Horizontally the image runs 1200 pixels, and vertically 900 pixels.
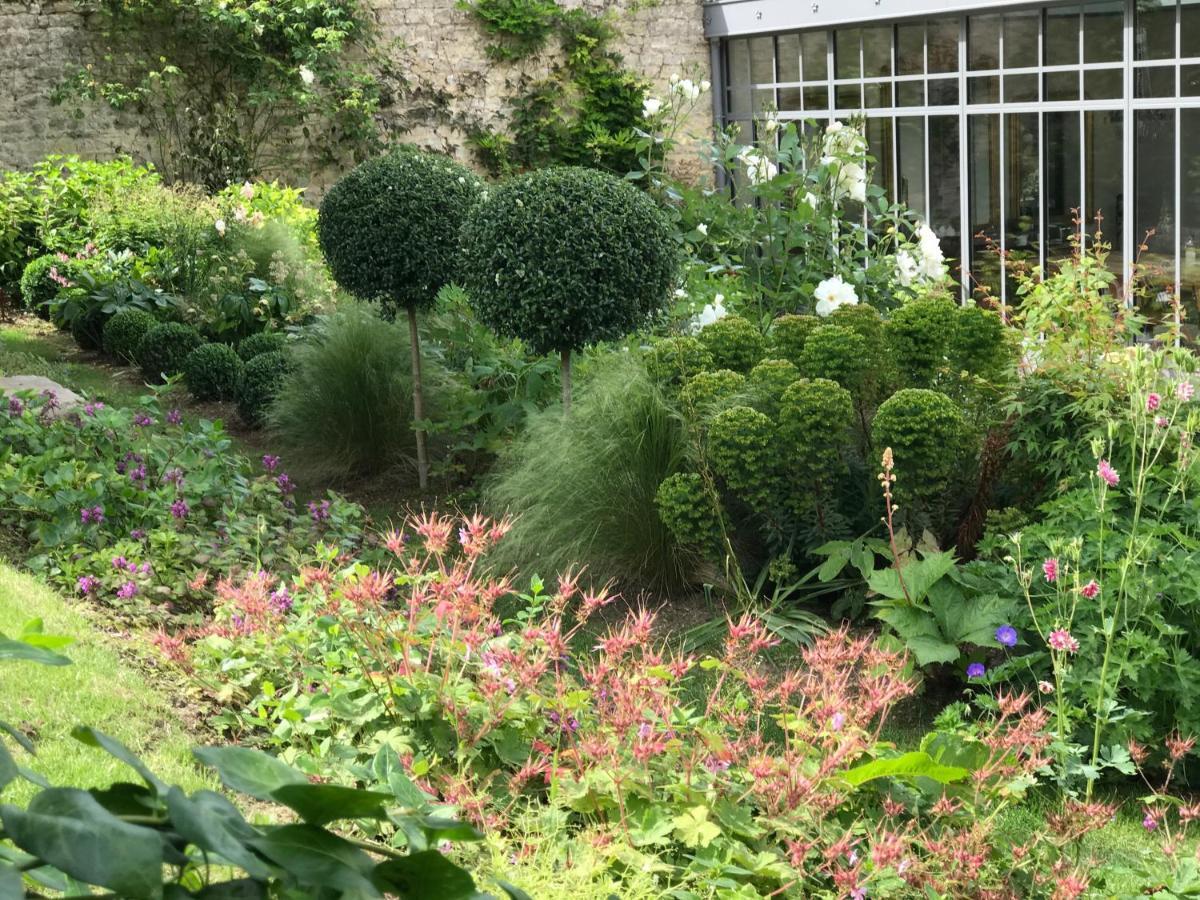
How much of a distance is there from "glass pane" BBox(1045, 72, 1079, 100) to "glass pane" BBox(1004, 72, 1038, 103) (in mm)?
160

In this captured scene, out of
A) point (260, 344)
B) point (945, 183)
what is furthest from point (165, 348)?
point (945, 183)

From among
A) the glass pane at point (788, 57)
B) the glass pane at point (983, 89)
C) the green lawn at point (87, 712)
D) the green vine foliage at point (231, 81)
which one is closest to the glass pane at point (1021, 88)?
the glass pane at point (983, 89)

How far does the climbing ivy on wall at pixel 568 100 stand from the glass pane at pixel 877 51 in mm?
3010

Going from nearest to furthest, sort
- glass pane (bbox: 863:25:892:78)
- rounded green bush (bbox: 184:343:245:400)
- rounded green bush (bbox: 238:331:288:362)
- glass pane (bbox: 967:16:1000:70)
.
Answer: rounded green bush (bbox: 184:343:245:400)
rounded green bush (bbox: 238:331:288:362)
glass pane (bbox: 967:16:1000:70)
glass pane (bbox: 863:25:892:78)

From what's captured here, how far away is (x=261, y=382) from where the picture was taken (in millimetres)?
8695

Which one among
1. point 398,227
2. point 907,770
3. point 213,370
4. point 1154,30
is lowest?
point 213,370

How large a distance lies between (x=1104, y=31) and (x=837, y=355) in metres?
6.71

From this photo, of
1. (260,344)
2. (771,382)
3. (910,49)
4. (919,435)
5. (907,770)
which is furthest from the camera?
(910,49)

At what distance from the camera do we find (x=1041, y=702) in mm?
4301

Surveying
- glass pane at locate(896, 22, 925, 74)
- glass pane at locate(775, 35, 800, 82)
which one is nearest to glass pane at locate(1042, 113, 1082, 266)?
glass pane at locate(896, 22, 925, 74)

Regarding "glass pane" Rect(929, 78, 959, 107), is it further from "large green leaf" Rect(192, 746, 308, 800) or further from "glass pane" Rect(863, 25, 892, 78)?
"large green leaf" Rect(192, 746, 308, 800)

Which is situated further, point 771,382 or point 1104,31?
point 1104,31

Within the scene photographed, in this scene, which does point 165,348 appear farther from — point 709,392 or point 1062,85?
point 1062,85

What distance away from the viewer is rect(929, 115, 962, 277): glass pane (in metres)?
12.5
